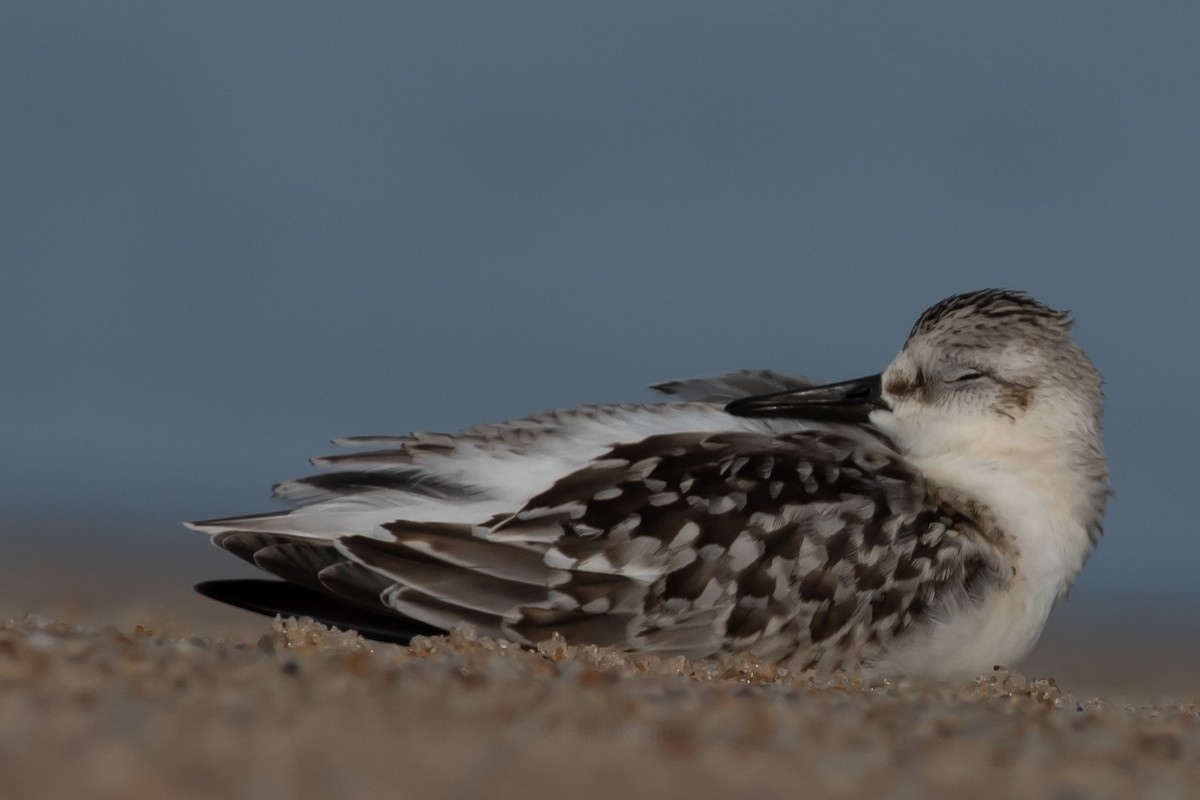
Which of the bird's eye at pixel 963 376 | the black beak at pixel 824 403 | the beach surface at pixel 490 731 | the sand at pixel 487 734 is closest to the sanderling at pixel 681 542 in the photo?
the black beak at pixel 824 403

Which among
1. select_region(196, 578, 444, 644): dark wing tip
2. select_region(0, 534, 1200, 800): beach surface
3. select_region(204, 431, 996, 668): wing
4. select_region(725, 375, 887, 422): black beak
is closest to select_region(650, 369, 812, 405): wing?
select_region(725, 375, 887, 422): black beak

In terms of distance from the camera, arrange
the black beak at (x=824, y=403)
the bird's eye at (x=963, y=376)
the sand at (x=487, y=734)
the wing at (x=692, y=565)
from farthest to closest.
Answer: the bird's eye at (x=963, y=376) → the black beak at (x=824, y=403) → the wing at (x=692, y=565) → the sand at (x=487, y=734)

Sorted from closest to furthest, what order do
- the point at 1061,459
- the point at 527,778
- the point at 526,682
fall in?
the point at 527,778 < the point at 526,682 < the point at 1061,459

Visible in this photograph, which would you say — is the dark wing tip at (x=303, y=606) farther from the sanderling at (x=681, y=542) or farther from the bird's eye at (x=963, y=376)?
the bird's eye at (x=963, y=376)

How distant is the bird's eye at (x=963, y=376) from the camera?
23.3 feet

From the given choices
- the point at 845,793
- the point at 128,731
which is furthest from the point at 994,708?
the point at 128,731

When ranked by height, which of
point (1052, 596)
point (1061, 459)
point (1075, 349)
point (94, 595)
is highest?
point (1075, 349)

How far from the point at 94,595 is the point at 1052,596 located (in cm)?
609

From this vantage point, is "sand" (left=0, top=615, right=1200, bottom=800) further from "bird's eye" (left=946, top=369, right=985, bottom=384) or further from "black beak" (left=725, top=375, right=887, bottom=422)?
"bird's eye" (left=946, top=369, right=985, bottom=384)

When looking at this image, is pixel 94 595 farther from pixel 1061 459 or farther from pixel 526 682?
pixel 526 682

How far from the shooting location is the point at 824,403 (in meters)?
7.09

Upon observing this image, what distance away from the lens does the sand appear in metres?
2.86

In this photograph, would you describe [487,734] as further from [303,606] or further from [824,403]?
[824,403]

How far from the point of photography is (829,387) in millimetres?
7168
